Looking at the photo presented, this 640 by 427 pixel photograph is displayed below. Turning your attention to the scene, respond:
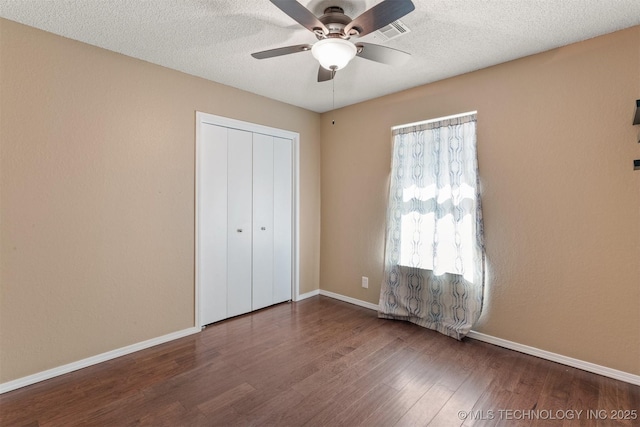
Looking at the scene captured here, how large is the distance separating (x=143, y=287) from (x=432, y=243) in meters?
2.78

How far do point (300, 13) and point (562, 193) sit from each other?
2.37m

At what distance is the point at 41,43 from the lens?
7.19ft

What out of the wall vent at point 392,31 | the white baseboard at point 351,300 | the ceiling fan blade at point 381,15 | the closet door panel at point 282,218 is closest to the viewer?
the ceiling fan blade at point 381,15

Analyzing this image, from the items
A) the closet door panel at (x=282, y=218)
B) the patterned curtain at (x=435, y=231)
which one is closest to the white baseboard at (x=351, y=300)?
the patterned curtain at (x=435, y=231)

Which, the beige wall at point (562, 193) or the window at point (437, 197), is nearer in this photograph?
the beige wall at point (562, 193)

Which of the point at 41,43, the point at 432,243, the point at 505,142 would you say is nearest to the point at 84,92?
the point at 41,43

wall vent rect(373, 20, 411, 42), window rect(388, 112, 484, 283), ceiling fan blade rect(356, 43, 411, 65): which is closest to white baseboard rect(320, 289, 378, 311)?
window rect(388, 112, 484, 283)

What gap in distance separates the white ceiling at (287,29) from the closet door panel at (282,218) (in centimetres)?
107

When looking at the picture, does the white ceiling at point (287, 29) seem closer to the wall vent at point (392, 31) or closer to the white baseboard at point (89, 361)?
the wall vent at point (392, 31)

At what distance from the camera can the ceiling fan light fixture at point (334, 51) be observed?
5.70ft

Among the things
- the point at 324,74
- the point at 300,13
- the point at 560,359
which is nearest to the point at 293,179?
the point at 324,74

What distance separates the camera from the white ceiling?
6.28 ft

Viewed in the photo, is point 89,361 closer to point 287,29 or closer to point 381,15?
point 287,29

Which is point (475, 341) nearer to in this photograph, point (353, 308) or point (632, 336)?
point (632, 336)
